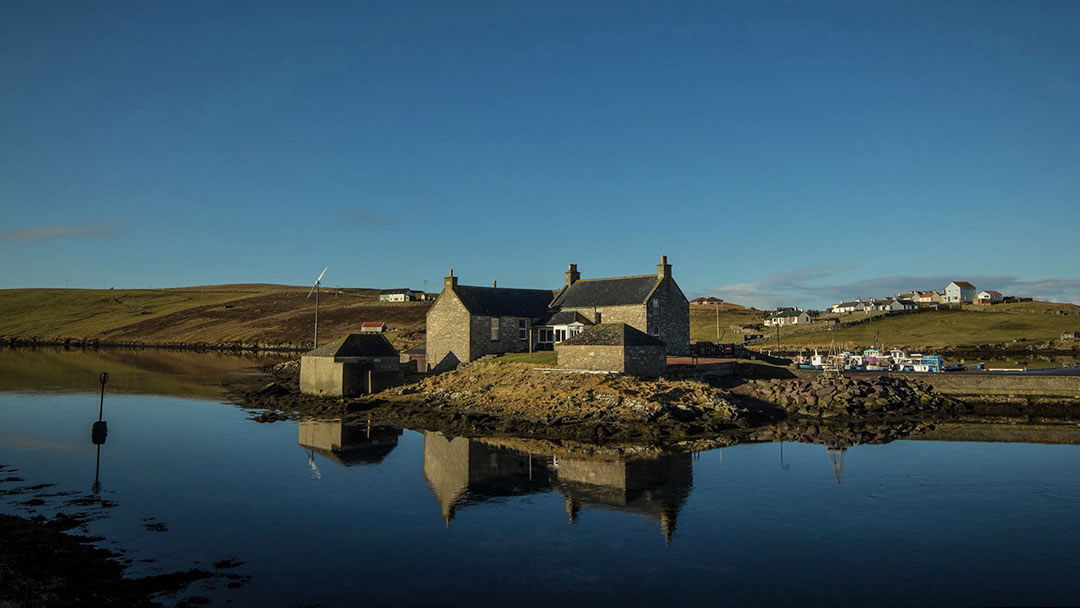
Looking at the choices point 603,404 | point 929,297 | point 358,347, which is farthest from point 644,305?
point 929,297

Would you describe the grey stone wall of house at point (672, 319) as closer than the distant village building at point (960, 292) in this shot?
Yes

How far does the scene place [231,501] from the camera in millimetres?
19938

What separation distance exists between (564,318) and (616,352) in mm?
13124

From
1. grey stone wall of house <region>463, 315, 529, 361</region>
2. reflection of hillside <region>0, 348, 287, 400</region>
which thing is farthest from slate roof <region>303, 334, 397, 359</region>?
reflection of hillside <region>0, 348, 287, 400</region>

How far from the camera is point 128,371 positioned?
64.9 m

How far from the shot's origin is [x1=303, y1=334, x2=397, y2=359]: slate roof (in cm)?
4381

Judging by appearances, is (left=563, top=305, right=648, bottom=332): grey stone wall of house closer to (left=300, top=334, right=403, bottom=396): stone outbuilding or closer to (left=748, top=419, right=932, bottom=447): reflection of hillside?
(left=748, top=419, right=932, bottom=447): reflection of hillside

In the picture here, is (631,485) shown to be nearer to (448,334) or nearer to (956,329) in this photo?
(448,334)

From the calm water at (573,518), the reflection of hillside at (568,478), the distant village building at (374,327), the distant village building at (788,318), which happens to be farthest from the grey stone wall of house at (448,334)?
the distant village building at (788,318)

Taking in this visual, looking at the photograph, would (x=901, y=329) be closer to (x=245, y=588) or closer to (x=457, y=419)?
(x=457, y=419)

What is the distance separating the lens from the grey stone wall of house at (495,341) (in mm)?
47844

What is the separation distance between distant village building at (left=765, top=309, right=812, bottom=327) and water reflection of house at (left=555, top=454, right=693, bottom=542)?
8465 cm

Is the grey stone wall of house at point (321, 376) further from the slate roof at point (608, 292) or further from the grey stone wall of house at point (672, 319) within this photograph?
the grey stone wall of house at point (672, 319)

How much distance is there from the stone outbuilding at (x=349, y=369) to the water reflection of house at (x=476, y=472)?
1536 cm
